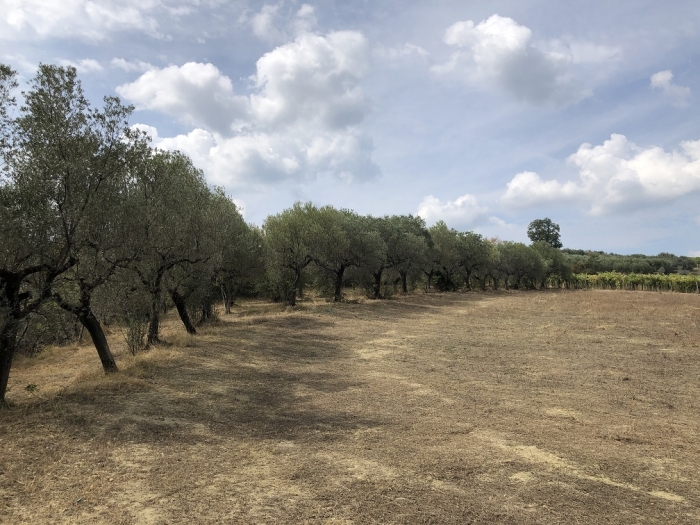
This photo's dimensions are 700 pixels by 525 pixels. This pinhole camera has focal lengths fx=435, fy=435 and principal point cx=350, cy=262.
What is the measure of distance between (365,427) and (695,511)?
18.1ft

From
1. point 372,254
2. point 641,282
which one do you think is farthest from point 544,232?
point 372,254

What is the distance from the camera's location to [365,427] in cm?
928

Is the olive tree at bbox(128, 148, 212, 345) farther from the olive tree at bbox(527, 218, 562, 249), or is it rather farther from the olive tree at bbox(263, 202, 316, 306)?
the olive tree at bbox(527, 218, 562, 249)

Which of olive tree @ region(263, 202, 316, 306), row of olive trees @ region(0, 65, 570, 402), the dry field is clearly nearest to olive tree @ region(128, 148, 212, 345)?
row of olive trees @ region(0, 65, 570, 402)

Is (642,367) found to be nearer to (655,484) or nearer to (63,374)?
(655,484)

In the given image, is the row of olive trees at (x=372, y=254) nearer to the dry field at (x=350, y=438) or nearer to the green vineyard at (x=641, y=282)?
the dry field at (x=350, y=438)

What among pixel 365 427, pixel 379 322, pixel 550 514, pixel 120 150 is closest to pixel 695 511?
pixel 550 514

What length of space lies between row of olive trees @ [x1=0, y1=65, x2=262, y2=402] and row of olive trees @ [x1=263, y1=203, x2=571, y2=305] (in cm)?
1422

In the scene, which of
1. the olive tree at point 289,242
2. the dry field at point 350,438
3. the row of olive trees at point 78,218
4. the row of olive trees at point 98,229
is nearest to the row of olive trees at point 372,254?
the olive tree at point 289,242

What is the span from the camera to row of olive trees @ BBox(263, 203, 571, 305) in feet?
112

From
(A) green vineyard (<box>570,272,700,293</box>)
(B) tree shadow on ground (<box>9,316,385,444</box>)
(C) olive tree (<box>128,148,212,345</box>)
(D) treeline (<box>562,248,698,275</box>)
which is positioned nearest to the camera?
(B) tree shadow on ground (<box>9,316,385,444</box>)

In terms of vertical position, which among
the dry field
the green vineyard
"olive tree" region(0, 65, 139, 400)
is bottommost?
the dry field

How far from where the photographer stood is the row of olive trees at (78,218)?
30.8ft

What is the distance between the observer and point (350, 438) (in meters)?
8.59
